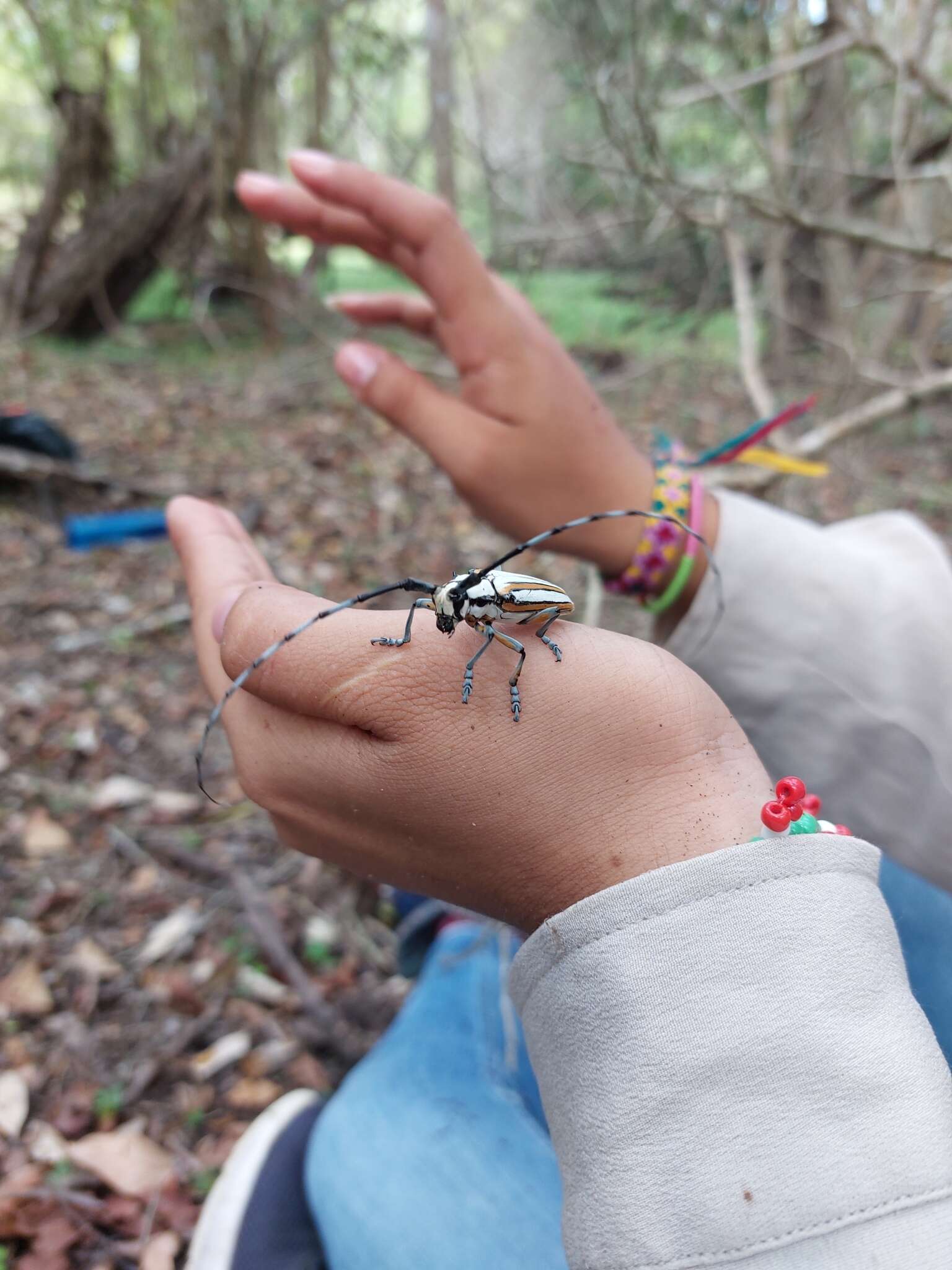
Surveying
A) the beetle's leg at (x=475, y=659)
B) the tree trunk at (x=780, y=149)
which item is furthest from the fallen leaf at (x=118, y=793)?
the tree trunk at (x=780, y=149)

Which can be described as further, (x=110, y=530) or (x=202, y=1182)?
(x=110, y=530)

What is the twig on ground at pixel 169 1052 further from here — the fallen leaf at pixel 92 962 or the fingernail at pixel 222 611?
A: the fingernail at pixel 222 611

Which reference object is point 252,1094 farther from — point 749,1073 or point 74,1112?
point 749,1073

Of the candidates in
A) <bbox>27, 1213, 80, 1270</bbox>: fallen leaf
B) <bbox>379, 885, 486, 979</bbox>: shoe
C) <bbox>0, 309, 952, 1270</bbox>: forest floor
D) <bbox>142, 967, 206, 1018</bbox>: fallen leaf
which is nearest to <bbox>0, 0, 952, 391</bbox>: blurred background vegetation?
<bbox>0, 309, 952, 1270</bbox>: forest floor

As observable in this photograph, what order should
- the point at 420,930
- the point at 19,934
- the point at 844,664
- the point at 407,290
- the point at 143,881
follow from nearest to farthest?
the point at 844,664 → the point at 420,930 → the point at 19,934 → the point at 143,881 → the point at 407,290

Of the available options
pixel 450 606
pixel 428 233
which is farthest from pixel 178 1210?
pixel 428 233

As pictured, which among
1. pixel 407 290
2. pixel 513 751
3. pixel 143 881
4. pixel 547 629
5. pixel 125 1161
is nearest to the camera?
Result: pixel 513 751
